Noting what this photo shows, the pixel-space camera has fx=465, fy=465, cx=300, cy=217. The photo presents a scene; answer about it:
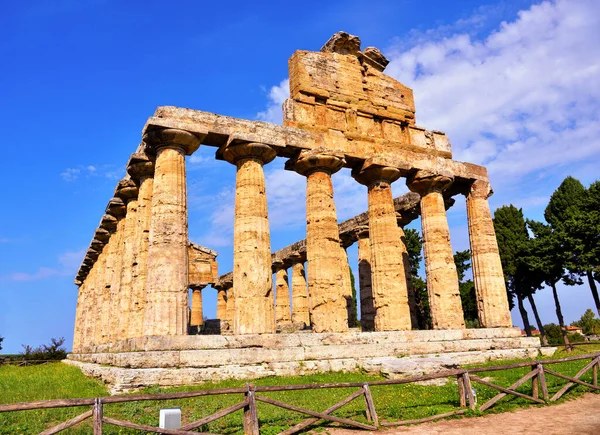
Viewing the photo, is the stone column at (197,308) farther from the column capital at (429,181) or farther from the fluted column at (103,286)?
the column capital at (429,181)

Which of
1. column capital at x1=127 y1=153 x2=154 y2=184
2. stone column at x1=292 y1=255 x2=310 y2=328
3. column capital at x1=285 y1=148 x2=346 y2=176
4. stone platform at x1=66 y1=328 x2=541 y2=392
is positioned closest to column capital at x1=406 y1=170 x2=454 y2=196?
column capital at x1=285 y1=148 x2=346 y2=176

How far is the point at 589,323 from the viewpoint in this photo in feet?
174

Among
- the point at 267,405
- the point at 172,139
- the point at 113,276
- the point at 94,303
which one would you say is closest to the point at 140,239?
the point at 172,139

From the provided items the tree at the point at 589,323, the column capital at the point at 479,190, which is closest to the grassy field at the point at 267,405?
the column capital at the point at 479,190

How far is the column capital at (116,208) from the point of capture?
2280 cm

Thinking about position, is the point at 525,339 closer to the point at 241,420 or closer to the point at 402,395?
the point at 402,395

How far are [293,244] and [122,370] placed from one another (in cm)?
2129

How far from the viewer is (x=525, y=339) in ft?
65.8

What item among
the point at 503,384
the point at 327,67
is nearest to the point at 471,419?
the point at 503,384

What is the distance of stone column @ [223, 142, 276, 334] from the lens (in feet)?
51.3

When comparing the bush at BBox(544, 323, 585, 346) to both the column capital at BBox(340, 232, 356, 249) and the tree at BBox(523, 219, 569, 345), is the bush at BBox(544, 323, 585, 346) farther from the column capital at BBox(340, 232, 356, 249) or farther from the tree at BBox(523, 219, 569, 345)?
the column capital at BBox(340, 232, 356, 249)

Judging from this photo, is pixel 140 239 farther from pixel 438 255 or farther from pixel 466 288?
pixel 466 288

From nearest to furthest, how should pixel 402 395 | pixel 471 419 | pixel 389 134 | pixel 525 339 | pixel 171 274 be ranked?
pixel 471 419 → pixel 402 395 → pixel 171 274 → pixel 525 339 → pixel 389 134

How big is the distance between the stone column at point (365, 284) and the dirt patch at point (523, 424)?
1478 centimetres
